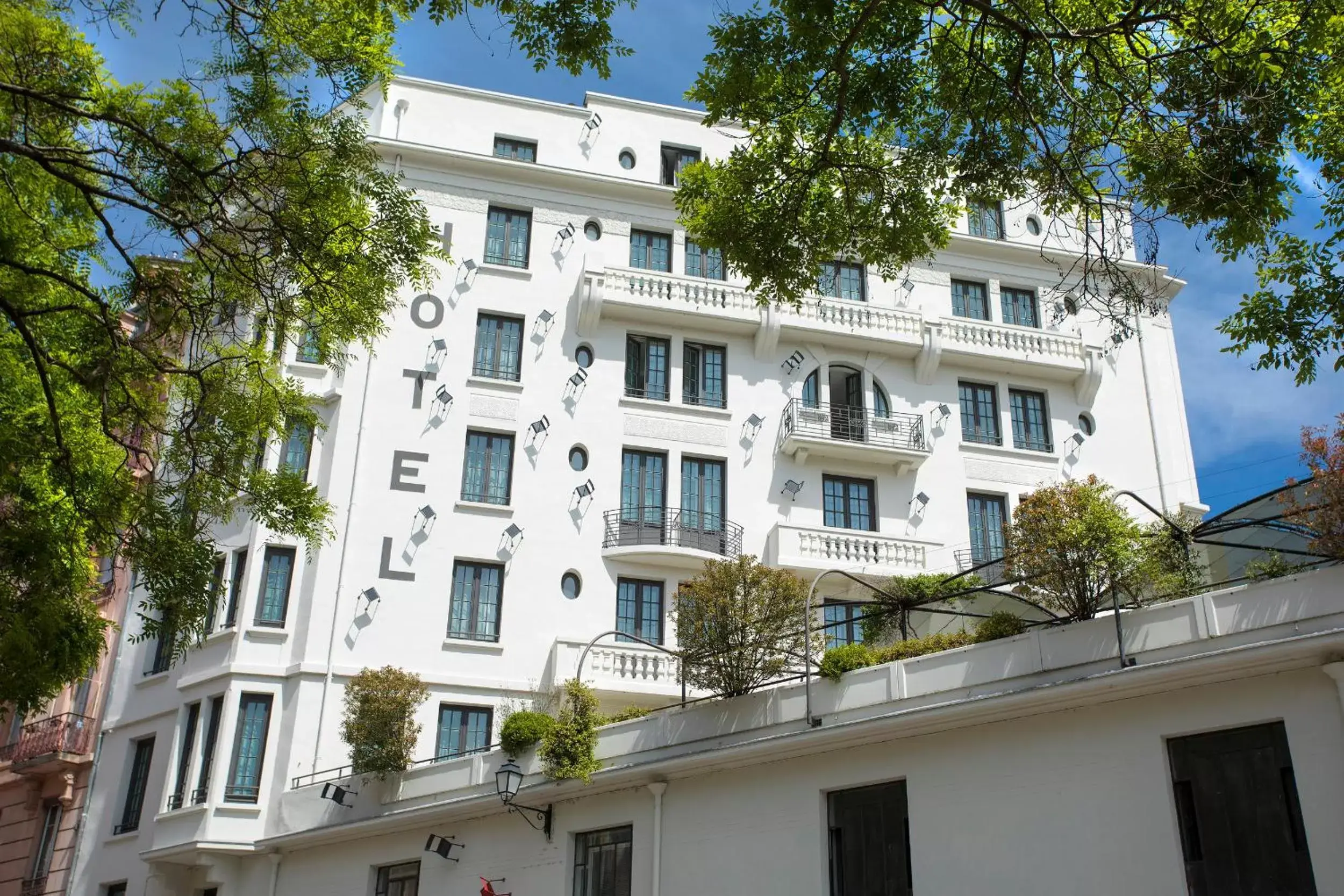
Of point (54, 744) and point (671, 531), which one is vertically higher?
point (671, 531)

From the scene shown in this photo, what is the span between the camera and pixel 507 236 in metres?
30.5

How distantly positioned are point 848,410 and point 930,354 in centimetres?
250

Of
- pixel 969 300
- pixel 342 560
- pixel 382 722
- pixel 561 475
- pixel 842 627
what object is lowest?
pixel 382 722

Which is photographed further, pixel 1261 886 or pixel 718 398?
pixel 718 398

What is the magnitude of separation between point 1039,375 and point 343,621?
17.7 metres

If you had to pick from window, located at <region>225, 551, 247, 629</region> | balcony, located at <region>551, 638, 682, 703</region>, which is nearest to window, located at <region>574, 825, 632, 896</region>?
balcony, located at <region>551, 638, 682, 703</region>

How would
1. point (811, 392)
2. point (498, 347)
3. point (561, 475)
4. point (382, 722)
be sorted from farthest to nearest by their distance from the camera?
point (811, 392), point (498, 347), point (561, 475), point (382, 722)

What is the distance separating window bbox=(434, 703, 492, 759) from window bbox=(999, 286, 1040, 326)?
1657 cm

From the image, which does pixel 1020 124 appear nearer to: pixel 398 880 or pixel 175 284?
pixel 175 284

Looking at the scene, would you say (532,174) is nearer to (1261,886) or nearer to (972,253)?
(972,253)

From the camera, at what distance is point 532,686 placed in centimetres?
2623

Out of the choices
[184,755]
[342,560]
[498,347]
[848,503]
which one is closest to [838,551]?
[848,503]

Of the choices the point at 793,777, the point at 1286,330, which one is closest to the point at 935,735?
the point at 793,777

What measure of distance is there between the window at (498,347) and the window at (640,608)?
17.9ft
